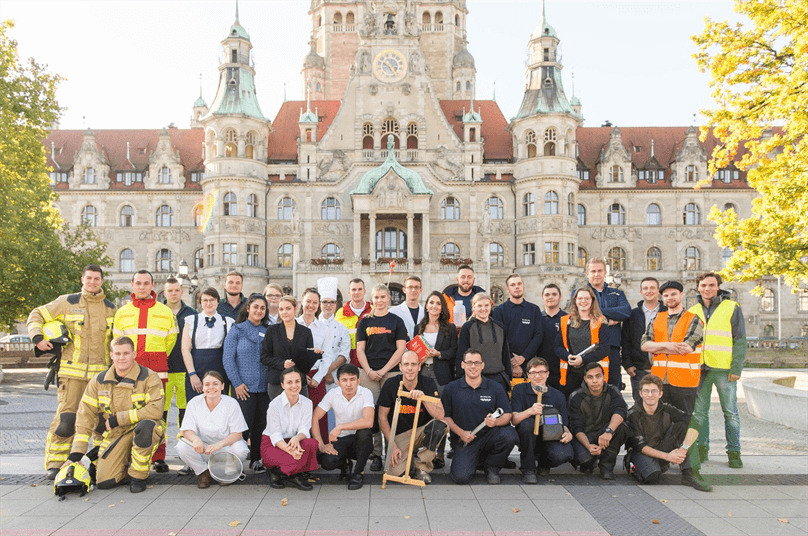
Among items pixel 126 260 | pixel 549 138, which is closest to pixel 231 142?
pixel 126 260

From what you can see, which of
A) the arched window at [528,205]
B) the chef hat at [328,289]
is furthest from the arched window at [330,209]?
the chef hat at [328,289]

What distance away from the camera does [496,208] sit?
135ft

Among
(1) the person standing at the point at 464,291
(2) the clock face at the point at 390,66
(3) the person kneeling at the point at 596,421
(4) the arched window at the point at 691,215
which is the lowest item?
(3) the person kneeling at the point at 596,421

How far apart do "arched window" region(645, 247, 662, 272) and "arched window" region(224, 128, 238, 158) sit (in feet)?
92.3

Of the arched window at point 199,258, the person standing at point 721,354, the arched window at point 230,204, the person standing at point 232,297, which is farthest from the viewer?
the arched window at point 199,258

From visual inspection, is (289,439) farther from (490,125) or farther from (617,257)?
(490,125)

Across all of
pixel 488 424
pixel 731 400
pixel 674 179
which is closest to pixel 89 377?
pixel 488 424

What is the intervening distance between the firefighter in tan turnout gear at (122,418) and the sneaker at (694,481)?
6553mm

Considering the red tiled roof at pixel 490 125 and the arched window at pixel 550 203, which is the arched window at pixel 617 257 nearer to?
the arched window at pixel 550 203

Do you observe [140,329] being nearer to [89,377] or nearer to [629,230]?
[89,377]

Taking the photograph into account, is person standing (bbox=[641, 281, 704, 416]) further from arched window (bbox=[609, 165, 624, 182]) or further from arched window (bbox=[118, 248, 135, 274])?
arched window (bbox=[118, 248, 135, 274])

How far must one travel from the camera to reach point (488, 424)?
780cm

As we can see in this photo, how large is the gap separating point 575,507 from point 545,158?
35.1 m

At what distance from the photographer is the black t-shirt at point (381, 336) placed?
28.5 ft
